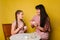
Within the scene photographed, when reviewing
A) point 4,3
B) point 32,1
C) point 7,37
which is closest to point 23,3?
point 32,1

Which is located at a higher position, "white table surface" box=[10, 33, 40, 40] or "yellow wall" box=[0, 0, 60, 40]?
"yellow wall" box=[0, 0, 60, 40]

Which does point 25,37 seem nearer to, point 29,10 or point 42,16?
point 42,16

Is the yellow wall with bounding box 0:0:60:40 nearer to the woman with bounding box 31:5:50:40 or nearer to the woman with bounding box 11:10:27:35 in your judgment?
the woman with bounding box 31:5:50:40

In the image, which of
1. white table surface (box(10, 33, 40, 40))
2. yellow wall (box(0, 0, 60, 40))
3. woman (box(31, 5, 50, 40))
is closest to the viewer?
white table surface (box(10, 33, 40, 40))

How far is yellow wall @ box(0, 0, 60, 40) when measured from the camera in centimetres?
301

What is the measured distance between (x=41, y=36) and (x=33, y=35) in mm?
177

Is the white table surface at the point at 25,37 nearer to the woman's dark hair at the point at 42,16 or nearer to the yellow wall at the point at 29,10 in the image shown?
the woman's dark hair at the point at 42,16

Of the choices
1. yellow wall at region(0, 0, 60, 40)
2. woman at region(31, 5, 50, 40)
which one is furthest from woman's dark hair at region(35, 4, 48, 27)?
yellow wall at region(0, 0, 60, 40)

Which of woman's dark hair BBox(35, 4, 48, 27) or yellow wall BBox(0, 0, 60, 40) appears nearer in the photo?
woman's dark hair BBox(35, 4, 48, 27)

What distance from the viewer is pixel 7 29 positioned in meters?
3.20

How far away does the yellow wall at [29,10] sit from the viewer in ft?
9.87

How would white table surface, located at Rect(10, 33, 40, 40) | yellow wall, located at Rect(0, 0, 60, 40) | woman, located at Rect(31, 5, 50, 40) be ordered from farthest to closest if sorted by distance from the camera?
yellow wall, located at Rect(0, 0, 60, 40) < woman, located at Rect(31, 5, 50, 40) < white table surface, located at Rect(10, 33, 40, 40)

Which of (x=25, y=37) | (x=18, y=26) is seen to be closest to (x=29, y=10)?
(x=18, y=26)

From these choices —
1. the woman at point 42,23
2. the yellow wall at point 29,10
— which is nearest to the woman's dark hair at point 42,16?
the woman at point 42,23
